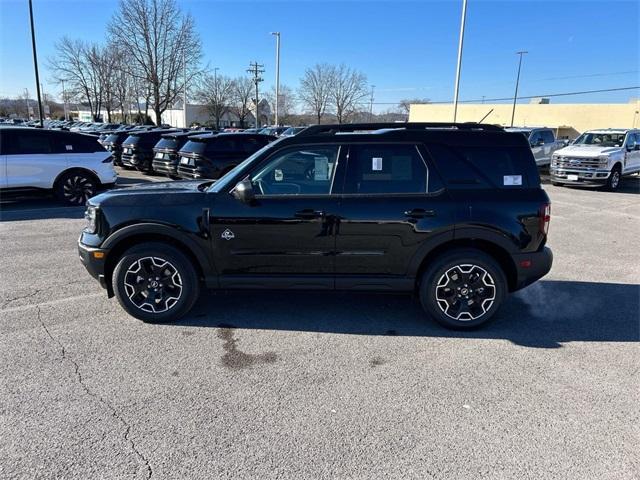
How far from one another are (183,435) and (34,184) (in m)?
9.16

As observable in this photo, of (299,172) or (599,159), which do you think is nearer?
(299,172)

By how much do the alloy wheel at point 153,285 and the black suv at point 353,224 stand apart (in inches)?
0.4

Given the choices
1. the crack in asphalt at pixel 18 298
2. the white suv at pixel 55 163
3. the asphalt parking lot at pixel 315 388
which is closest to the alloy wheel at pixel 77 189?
the white suv at pixel 55 163

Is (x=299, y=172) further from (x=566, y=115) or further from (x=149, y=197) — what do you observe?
(x=566, y=115)

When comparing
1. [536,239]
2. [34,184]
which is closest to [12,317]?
[536,239]

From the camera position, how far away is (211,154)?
42.0ft

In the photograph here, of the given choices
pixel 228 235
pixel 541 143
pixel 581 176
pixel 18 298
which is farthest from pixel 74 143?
pixel 541 143

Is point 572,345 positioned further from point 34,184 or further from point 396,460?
point 34,184

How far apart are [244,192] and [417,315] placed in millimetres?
2141

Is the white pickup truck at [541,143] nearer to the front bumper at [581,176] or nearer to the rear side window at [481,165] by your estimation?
the front bumper at [581,176]

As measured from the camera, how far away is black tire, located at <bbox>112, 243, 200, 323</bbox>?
417 cm

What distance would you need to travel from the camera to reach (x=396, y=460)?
8.28 feet

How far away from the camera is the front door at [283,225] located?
13.3ft

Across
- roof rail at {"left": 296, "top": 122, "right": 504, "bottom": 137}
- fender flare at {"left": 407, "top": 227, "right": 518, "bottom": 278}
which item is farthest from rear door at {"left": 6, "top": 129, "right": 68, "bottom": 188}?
fender flare at {"left": 407, "top": 227, "right": 518, "bottom": 278}
